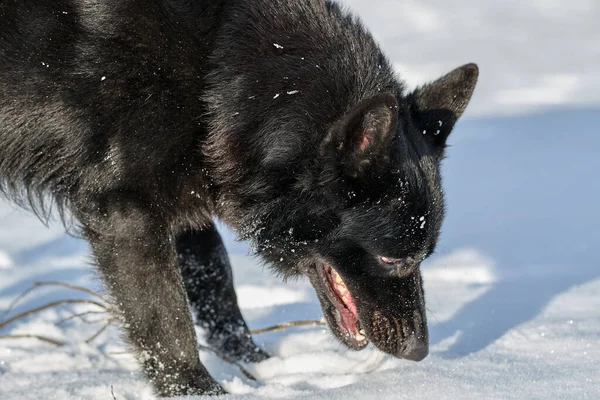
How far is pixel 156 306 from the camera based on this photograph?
3.23 meters

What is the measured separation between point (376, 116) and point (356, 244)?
0.62 m

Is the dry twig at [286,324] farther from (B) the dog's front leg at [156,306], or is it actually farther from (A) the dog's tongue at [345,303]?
(B) the dog's front leg at [156,306]

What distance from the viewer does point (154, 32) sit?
310 cm

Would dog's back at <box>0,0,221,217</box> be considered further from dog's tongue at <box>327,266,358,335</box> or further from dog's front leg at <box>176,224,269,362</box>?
dog's front leg at <box>176,224,269,362</box>

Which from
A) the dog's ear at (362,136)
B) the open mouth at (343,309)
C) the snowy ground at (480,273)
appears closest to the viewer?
the dog's ear at (362,136)

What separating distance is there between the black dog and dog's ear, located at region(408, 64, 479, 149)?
113mm

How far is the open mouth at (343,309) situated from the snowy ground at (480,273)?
15 cm

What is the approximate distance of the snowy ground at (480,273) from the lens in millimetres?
3152

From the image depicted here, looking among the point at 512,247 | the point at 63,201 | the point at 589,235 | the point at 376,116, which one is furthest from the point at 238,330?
the point at 589,235

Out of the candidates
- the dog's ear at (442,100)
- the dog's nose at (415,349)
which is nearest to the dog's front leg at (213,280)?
the dog's nose at (415,349)

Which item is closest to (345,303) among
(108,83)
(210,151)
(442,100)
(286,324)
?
(286,324)

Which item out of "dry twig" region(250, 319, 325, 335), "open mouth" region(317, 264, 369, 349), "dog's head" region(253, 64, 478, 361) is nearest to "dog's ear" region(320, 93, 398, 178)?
"dog's head" region(253, 64, 478, 361)

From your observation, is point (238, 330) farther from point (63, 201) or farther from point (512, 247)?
point (512, 247)

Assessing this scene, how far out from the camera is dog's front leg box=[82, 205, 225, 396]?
322 centimetres
